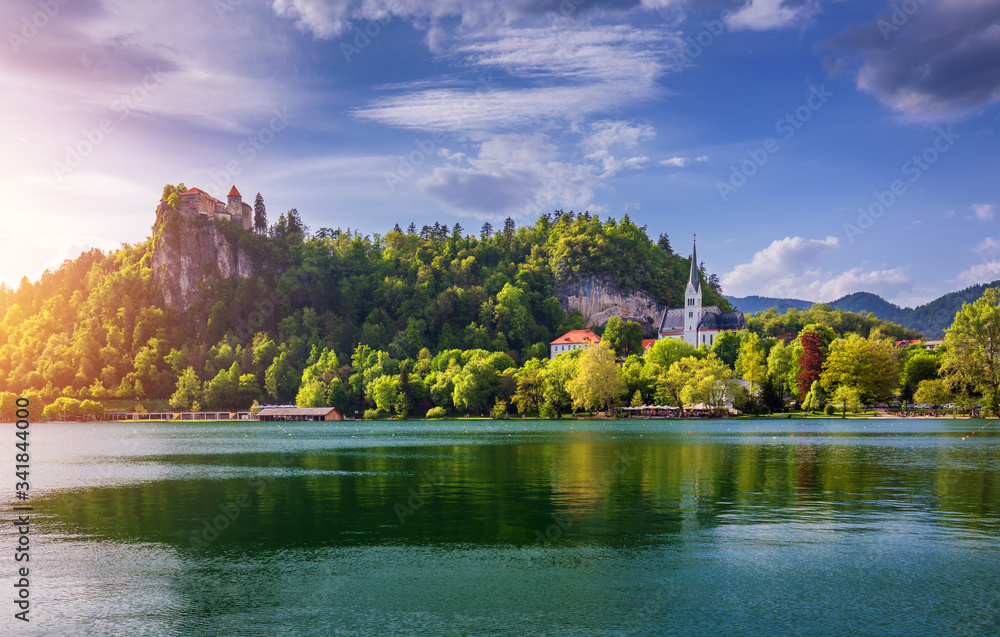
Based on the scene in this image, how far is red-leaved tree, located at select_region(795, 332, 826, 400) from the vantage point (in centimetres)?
12462

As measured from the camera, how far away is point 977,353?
331 ft

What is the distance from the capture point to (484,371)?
15550 cm

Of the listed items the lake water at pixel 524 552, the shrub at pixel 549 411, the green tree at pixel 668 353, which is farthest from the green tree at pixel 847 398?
the lake water at pixel 524 552

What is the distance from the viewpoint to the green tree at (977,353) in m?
100

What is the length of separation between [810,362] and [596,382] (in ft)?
122

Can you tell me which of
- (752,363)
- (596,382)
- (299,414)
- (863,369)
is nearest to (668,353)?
(752,363)

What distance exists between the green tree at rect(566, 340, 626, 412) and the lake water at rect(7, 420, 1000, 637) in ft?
264

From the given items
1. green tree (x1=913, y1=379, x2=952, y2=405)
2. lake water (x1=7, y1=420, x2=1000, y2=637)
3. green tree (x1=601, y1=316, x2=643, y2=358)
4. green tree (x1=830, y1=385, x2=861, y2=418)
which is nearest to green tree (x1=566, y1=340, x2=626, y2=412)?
green tree (x1=830, y1=385, x2=861, y2=418)

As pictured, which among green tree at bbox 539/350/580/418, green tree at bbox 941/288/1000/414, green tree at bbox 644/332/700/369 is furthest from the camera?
green tree at bbox 644/332/700/369

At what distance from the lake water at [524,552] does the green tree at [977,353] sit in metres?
66.4

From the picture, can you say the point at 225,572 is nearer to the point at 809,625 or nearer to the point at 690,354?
the point at 809,625

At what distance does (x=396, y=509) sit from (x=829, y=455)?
36.1 metres

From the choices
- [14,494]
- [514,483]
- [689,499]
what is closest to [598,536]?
[689,499]

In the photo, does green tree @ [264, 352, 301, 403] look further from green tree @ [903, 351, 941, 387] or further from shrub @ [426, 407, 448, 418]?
green tree @ [903, 351, 941, 387]
